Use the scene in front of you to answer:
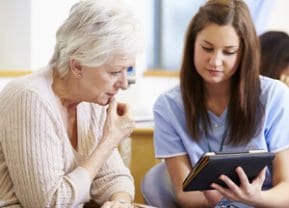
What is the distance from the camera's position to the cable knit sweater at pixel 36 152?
1.41 meters

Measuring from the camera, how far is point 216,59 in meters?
1.67

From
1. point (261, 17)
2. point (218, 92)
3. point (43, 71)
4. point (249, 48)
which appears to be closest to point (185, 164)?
point (218, 92)

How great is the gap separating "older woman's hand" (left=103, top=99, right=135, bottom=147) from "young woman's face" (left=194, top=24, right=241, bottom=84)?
28cm

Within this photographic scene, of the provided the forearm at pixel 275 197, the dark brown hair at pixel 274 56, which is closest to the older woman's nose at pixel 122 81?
the forearm at pixel 275 197

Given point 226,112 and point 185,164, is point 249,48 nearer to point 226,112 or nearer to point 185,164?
point 226,112

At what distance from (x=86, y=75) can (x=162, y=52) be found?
2.53 meters

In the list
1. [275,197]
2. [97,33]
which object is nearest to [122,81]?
[97,33]

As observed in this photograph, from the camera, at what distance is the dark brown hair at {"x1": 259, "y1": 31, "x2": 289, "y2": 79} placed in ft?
7.41

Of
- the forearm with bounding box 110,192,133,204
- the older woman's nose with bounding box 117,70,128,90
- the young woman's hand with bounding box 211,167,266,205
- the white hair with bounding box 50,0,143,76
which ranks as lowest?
the forearm with bounding box 110,192,133,204

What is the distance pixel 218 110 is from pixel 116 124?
380 millimetres

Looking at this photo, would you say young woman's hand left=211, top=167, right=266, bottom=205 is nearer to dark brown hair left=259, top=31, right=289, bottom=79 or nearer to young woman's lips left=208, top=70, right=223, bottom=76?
young woman's lips left=208, top=70, right=223, bottom=76

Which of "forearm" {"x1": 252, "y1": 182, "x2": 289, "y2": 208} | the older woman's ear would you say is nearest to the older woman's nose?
the older woman's ear

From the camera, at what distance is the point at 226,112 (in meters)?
1.76

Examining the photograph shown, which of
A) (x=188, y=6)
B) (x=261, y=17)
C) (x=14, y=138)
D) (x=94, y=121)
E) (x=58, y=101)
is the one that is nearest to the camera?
(x=14, y=138)
